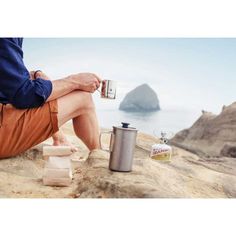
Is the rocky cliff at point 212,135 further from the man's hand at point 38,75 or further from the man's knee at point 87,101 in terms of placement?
the man's hand at point 38,75

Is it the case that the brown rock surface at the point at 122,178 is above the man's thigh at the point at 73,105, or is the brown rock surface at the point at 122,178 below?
below

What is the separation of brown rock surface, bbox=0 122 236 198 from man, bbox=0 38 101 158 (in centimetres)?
12

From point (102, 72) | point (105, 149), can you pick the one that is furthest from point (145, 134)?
point (102, 72)

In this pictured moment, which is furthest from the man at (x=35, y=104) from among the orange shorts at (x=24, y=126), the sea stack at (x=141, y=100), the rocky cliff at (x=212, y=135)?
the rocky cliff at (x=212, y=135)

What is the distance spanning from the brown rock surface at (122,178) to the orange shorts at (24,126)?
0.33 feet

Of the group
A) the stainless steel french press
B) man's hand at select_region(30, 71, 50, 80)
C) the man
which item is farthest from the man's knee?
the stainless steel french press

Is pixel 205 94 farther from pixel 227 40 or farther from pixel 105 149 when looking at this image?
pixel 105 149

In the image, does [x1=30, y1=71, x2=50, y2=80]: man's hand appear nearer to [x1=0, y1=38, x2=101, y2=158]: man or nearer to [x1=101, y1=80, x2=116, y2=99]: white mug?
[x1=0, y1=38, x2=101, y2=158]: man

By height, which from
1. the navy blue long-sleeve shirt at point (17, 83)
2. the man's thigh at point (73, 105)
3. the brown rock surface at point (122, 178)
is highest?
the navy blue long-sleeve shirt at point (17, 83)

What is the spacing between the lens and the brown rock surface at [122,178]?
7.95 ft

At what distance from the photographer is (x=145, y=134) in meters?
3.37

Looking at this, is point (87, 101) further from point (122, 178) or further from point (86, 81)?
point (122, 178)

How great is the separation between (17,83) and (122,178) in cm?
77

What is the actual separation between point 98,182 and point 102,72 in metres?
0.82
